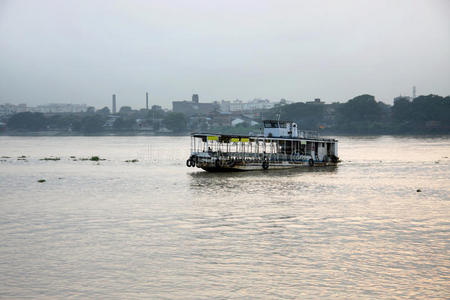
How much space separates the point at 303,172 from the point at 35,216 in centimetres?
3453

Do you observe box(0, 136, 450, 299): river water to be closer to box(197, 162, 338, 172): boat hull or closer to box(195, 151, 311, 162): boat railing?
box(197, 162, 338, 172): boat hull

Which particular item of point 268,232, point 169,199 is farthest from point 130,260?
point 169,199

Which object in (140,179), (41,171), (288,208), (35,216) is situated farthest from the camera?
(41,171)

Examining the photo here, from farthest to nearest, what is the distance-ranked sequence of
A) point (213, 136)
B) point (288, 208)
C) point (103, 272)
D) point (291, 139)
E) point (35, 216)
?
point (291, 139)
point (213, 136)
point (288, 208)
point (35, 216)
point (103, 272)

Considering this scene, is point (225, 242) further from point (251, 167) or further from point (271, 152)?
point (271, 152)

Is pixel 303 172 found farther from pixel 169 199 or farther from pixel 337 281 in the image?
pixel 337 281

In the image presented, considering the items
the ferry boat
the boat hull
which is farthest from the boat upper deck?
the boat hull

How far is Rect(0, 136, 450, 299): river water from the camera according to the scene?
15547 mm

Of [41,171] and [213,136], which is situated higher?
[213,136]

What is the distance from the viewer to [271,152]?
62438 mm

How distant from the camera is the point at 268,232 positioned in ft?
75.5

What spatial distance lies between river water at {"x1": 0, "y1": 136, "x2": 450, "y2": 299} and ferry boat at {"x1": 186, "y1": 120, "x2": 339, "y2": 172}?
42.3ft

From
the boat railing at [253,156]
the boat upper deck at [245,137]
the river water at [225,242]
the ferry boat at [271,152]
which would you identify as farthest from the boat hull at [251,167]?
the river water at [225,242]

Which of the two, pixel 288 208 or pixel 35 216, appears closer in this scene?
pixel 35 216
